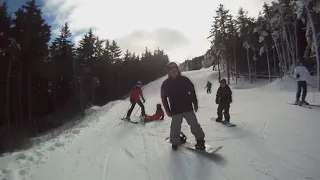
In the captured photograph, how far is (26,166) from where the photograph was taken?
22.3 ft

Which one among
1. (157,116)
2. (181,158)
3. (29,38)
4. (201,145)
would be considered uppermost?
(29,38)

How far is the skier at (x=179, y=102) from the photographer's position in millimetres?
7500

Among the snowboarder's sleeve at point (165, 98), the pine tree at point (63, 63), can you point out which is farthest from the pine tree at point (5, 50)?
the snowboarder's sleeve at point (165, 98)

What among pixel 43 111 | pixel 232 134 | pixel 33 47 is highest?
pixel 33 47

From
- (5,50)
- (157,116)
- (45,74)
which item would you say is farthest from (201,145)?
(45,74)

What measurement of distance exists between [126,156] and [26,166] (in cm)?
226

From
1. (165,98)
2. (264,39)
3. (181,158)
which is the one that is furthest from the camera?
(264,39)

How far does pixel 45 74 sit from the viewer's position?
4516 centimetres

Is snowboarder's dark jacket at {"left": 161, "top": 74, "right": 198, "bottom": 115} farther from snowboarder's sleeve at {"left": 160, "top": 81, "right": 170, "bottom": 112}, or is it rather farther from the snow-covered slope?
the snow-covered slope

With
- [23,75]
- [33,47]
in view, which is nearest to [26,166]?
[33,47]

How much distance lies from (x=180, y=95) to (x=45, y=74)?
4163 cm

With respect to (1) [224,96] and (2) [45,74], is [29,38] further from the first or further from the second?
(1) [224,96]

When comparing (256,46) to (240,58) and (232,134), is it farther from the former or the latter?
(232,134)

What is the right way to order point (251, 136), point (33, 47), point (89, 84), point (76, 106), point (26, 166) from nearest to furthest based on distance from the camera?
point (26, 166) < point (251, 136) < point (33, 47) < point (76, 106) < point (89, 84)
